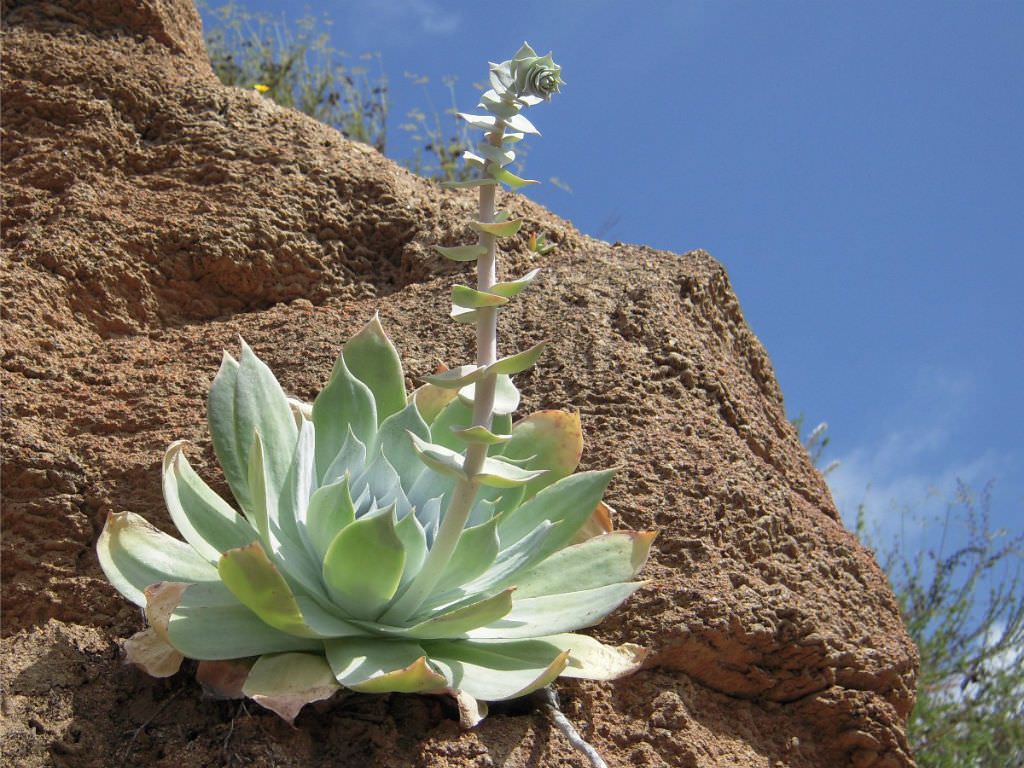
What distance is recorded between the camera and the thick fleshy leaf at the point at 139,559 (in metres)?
2.45

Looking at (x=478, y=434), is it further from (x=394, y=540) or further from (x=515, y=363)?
(x=394, y=540)

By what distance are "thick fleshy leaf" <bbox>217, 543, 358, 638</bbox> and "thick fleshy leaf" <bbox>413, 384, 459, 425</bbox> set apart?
766mm

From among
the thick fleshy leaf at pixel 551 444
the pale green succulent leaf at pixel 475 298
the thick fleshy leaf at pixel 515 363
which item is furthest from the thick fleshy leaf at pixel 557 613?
the pale green succulent leaf at pixel 475 298

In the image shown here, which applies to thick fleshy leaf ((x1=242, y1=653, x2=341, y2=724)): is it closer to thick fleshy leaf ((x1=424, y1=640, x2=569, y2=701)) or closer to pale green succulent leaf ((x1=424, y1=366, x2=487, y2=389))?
thick fleshy leaf ((x1=424, y1=640, x2=569, y2=701))

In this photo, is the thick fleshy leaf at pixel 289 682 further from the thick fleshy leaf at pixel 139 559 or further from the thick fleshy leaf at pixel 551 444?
the thick fleshy leaf at pixel 551 444

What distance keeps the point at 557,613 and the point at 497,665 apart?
18 centimetres

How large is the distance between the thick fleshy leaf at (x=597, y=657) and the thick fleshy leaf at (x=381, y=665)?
325mm

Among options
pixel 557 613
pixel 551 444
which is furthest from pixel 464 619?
pixel 551 444

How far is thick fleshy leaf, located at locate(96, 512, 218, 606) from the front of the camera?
96.3 inches

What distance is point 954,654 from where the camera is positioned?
6711 millimetres

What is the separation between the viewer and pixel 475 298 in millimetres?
2133

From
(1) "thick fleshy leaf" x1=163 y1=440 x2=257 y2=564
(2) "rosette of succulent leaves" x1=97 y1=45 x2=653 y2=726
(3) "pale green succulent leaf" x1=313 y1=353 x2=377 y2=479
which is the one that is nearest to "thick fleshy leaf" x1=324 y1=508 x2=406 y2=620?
(2) "rosette of succulent leaves" x1=97 y1=45 x2=653 y2=726

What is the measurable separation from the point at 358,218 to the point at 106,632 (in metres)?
1.83

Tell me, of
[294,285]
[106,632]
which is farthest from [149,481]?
[294,285]
